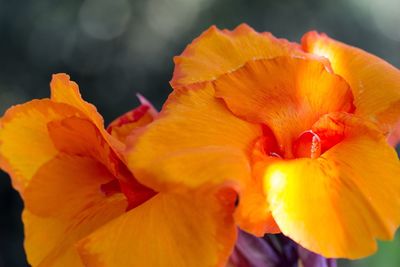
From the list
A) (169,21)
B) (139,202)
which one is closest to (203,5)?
(169,21)

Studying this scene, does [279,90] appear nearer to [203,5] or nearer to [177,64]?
[177,64]

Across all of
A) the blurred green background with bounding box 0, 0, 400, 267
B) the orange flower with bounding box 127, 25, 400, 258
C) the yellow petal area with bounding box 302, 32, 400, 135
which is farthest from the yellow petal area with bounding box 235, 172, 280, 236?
the blurred green background with bounding box 0, 0, 400, 267

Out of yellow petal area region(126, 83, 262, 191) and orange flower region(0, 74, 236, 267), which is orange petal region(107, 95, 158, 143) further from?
yellow petal area region(126, 83, 262, 191)

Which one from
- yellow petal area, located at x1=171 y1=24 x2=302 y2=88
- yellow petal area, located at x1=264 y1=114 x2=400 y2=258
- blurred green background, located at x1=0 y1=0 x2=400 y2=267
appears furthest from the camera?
blurred green background, located at x1=0 y1=0 x2=400 y2=267

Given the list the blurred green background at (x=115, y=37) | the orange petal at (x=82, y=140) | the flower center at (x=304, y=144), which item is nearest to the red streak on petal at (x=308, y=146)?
the flower center at (x=304, y=144)

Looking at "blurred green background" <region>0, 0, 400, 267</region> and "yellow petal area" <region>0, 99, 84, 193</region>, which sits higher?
"yellow petal area" <region>0, 99, 84, 193</region>

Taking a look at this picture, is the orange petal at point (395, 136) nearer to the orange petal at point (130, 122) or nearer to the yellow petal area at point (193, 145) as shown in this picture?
the yellow petal area at point (193, 145)

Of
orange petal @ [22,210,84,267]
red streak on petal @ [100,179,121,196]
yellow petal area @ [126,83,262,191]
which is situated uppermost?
yellow petal area @ [126,83,262,191]

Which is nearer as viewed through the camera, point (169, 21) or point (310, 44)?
point (310, 44)
